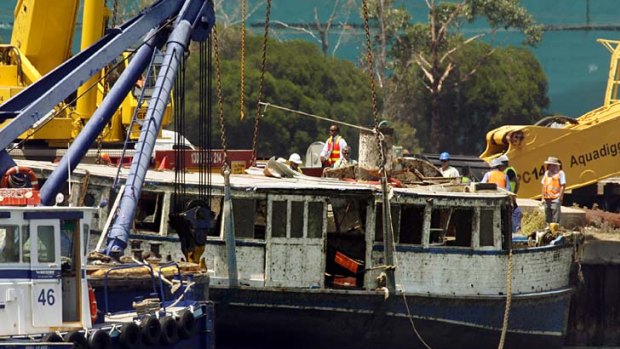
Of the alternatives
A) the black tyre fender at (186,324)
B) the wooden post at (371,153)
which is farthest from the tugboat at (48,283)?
the wooden post at (371,153)

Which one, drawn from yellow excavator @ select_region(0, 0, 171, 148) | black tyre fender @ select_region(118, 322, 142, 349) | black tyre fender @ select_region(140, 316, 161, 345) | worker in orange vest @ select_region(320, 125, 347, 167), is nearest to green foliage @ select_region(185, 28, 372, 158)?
yellow excavator @ select_region(0, 0, 171, 148)

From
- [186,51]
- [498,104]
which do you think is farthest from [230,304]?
[498,104]

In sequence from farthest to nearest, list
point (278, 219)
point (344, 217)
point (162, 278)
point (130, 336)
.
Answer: point (344, 217) → point (278, 219) → point (162, 278) → point (130, 336)

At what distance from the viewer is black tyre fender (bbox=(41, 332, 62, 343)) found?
2078cm

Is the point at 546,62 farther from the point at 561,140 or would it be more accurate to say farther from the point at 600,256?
the point at 600,256

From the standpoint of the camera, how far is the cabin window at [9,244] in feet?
68.5

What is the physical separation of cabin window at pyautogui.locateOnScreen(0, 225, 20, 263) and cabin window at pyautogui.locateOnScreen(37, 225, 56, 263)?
0.93ft

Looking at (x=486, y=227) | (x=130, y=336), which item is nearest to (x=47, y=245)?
(x=130, y=336)

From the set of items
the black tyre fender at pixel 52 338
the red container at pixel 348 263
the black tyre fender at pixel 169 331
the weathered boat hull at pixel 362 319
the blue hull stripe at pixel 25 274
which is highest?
the blue hull stripe at pixel 25 274

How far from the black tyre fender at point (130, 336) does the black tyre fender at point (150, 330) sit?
0.11m

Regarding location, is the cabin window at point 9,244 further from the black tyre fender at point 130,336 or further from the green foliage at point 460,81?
the green foliage at point 460,81

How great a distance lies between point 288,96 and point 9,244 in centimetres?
3720

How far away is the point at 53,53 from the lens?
34156 mm

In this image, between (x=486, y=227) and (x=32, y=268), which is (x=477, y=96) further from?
(x=32, y=268)
